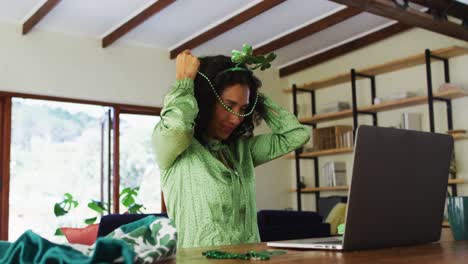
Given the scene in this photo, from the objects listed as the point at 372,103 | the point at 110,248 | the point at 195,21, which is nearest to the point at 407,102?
the point at 372,103

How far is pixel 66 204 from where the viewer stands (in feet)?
18.6

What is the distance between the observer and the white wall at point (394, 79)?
5652mm

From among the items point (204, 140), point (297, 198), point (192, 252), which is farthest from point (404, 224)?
point (297, 198)

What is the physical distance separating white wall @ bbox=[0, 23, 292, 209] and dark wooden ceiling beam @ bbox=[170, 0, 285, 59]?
1.24 ft

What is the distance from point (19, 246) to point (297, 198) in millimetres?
6361

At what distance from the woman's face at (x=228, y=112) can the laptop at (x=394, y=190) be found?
55cm

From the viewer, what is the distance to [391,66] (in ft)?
20.0

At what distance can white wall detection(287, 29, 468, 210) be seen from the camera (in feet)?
18.5

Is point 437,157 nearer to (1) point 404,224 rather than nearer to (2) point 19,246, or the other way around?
(1) point 404,224

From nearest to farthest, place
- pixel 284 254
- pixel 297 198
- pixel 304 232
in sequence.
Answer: pixel 284 254, pixel 304 232, pixel 297 198

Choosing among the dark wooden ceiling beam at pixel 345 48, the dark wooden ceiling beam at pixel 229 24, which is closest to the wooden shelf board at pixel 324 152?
the dark wooden ceiling beam at pixel 345 48

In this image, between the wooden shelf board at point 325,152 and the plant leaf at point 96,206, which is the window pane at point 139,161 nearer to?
the plant leaf at point 96,206

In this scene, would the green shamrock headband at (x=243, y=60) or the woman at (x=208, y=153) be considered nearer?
the woman at (x=208, y=153)

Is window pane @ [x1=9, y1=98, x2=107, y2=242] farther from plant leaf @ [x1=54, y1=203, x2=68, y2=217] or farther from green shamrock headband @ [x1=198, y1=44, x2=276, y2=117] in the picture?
green shamrock headband @ [x1=198, y1=44, x2=276, y2=117]
